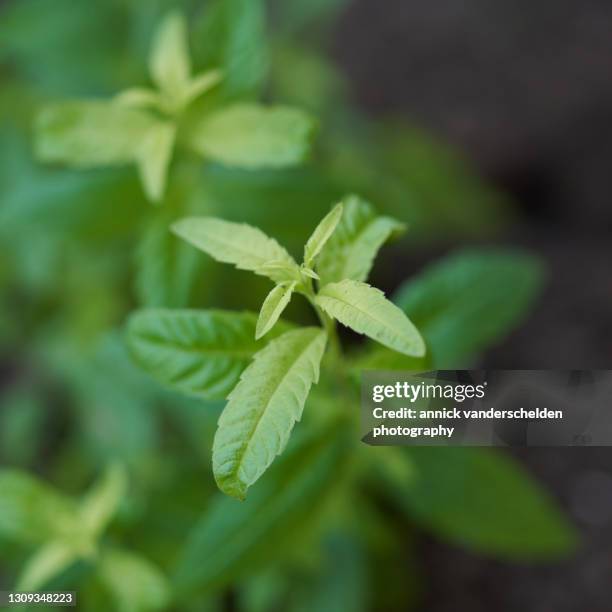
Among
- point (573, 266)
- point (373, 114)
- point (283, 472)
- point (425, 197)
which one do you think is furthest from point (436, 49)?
point (283, 472)

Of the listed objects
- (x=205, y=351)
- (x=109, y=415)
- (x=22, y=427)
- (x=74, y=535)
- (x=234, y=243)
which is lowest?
(x=22, y=427)

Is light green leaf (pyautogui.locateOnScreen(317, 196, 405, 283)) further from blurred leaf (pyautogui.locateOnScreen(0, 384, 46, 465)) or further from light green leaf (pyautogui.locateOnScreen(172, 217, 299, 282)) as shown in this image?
blurred leaf (pyautogui.locateOnScreen(0, 384, 46, 465))

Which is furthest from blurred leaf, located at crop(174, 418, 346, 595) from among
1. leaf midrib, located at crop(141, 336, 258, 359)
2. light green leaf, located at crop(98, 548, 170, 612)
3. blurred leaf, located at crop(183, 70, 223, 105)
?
blurred leaf, located at crop(183, 70, 223, 105)

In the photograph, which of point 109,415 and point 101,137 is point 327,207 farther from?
point 109,415

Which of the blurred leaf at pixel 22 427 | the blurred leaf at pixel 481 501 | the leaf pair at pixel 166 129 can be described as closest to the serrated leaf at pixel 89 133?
the leaf pair at pixel 166 129

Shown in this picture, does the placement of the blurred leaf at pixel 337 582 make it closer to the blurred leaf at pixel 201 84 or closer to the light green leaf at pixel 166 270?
the light green leaf at pixel 166 270

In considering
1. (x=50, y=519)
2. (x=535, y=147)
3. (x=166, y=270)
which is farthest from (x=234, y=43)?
(x=535, y=147)
